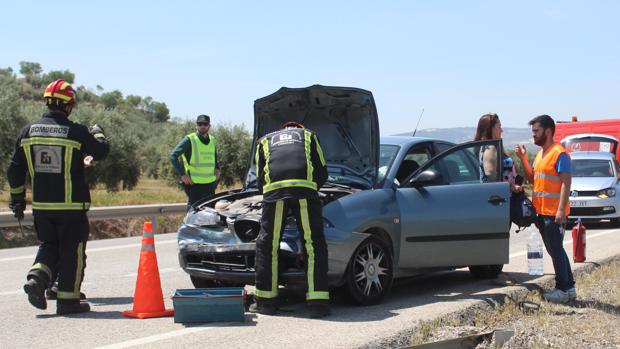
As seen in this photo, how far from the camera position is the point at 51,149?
24.0ft

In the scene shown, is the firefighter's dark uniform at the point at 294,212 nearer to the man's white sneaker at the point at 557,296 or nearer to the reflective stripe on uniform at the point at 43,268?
the reflective stripe on uniform at the point at 43,268

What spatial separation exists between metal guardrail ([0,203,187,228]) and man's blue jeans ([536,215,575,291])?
10.1 meters

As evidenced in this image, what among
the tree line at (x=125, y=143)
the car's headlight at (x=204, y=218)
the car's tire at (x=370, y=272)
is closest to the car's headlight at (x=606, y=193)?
the car's tire at (x=370, y=272)

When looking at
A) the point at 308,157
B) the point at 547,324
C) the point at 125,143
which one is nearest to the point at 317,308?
the point at 308,157

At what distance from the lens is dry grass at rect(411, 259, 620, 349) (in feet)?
21.2

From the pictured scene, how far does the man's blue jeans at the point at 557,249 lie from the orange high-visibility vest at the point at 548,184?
0.33 feet

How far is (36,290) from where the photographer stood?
7.10 m

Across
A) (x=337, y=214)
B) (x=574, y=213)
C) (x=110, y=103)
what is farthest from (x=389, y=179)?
(x=110, y=103)

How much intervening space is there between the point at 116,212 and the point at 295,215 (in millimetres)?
10378

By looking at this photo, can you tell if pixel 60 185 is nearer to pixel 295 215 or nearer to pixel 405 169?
pixel 295 215

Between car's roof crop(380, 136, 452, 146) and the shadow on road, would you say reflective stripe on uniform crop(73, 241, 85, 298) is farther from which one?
car's roof crop(380, 136, 452, 146)

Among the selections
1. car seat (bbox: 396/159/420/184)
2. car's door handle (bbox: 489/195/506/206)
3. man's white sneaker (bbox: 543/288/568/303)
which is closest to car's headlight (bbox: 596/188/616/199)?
car's door handle (bbox: 489/195/506/206)

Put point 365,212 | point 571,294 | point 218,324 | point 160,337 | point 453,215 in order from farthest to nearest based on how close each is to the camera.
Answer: point 453,215, point 571,294, point 365,212, point 218,324, point 160,337

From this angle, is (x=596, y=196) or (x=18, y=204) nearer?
(x=18, y=204)
